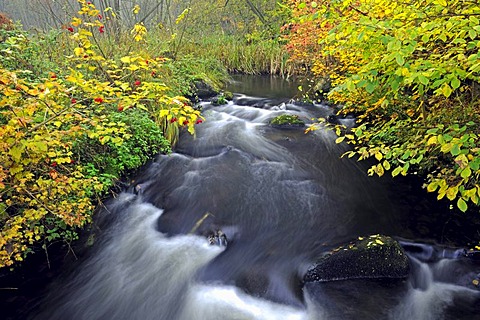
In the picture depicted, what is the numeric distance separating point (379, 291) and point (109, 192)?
11.7 feet

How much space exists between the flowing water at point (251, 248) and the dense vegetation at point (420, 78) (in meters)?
0.90

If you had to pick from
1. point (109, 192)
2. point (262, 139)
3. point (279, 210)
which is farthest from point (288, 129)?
point (109, 192)

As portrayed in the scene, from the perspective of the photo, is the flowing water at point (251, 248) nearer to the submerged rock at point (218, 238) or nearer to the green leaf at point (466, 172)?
the submerged rock at point (218, 238)

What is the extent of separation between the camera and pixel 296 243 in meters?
3.91

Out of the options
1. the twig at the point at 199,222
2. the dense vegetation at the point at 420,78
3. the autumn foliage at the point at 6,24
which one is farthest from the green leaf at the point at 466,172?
the autumn foliage at the point at 6,24

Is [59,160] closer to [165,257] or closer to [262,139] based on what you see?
[165,257]

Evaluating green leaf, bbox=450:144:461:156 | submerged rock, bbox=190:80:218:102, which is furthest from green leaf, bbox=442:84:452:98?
submerged rock, bbox=190:80:218:102

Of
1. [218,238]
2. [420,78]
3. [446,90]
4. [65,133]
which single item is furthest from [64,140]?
[446,90]

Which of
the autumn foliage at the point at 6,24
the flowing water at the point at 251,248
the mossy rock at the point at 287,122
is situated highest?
the autumn foliage at the point at 6,24

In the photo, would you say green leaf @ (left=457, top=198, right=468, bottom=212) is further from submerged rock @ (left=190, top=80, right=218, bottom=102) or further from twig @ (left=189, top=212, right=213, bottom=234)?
submerged rock @ (left=190, top=80, right=218, bottom=102)

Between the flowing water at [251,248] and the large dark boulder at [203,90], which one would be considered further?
the large dark boulder at [203,90]

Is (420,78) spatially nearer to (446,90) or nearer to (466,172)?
(446,90)

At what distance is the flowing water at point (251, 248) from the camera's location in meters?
3.08

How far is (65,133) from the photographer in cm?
251
